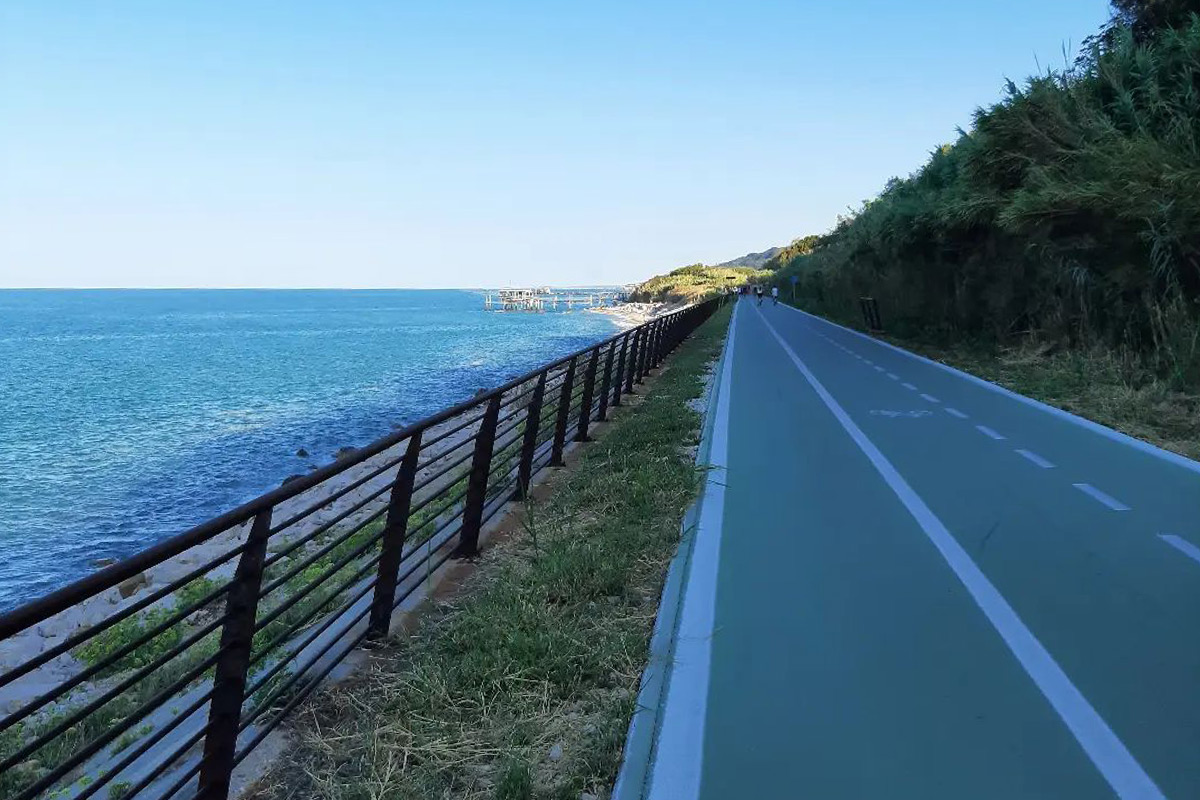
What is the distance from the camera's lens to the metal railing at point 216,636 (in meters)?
2.98

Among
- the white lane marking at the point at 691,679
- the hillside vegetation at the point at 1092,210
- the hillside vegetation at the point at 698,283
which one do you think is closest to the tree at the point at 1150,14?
the hillside vegetation at the point at 1092,210

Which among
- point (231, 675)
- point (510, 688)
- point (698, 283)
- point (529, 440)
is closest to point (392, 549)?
point (510, 688)

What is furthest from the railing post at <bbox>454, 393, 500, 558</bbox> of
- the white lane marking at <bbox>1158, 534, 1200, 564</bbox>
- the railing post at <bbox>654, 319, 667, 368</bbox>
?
the railing post at <bbox>654, 319, 667, 368</bbox>

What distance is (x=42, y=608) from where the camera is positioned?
2.51 metres

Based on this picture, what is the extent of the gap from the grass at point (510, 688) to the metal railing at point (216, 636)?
0.28 m

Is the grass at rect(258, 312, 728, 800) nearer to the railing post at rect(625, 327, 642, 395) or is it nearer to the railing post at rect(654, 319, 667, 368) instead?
the railing post at rect(625, 327, 642, 395)

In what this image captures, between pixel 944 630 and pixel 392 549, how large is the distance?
10.4ft

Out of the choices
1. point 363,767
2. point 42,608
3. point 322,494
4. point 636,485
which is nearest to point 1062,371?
point 636,485

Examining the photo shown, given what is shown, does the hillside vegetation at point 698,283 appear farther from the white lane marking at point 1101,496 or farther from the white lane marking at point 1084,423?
the white lane marking at point 1101,496

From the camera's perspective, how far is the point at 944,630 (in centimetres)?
499

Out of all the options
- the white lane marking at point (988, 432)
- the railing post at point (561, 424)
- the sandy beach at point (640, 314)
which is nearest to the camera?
the railing post at point (561, 424)

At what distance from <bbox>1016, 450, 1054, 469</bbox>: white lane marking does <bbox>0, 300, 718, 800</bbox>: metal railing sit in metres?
5.17

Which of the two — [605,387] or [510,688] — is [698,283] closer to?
[605,387]

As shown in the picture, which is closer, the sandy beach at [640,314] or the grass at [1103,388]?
the grass at [1103,388]
